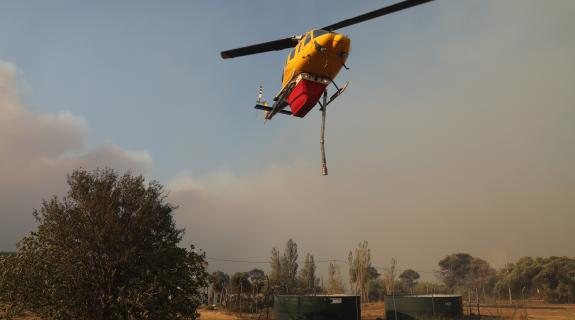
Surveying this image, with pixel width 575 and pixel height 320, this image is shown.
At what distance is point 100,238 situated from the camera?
15773 millimetres

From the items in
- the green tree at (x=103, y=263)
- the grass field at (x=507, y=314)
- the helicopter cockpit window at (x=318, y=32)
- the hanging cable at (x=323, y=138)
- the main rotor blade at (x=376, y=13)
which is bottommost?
the grass field at (x=507, y=314)

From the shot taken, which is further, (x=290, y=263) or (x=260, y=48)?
(x=290, y=263)

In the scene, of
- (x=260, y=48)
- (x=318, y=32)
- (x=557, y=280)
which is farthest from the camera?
(x=557, y=280)

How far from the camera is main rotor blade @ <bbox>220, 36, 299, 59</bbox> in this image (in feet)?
51.2

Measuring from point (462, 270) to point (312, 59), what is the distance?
348 feet

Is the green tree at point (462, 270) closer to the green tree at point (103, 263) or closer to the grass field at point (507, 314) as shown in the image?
the grass field at point (507, 314)

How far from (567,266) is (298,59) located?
6185 cm

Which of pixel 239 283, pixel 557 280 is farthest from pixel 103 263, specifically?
pixel 557 280

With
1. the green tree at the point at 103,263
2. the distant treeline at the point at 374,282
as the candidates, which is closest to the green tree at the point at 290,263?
the distant treeline at the point at 374,282

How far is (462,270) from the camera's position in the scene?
341ft

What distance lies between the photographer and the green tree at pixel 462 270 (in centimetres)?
9656

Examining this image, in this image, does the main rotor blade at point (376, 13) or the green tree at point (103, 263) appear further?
the green tree at point (103, 263)

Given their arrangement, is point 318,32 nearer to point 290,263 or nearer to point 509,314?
point 509,314

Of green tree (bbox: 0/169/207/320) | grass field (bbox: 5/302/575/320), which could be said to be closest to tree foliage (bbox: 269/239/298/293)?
grass field (bbox: 5/302/575/320)
